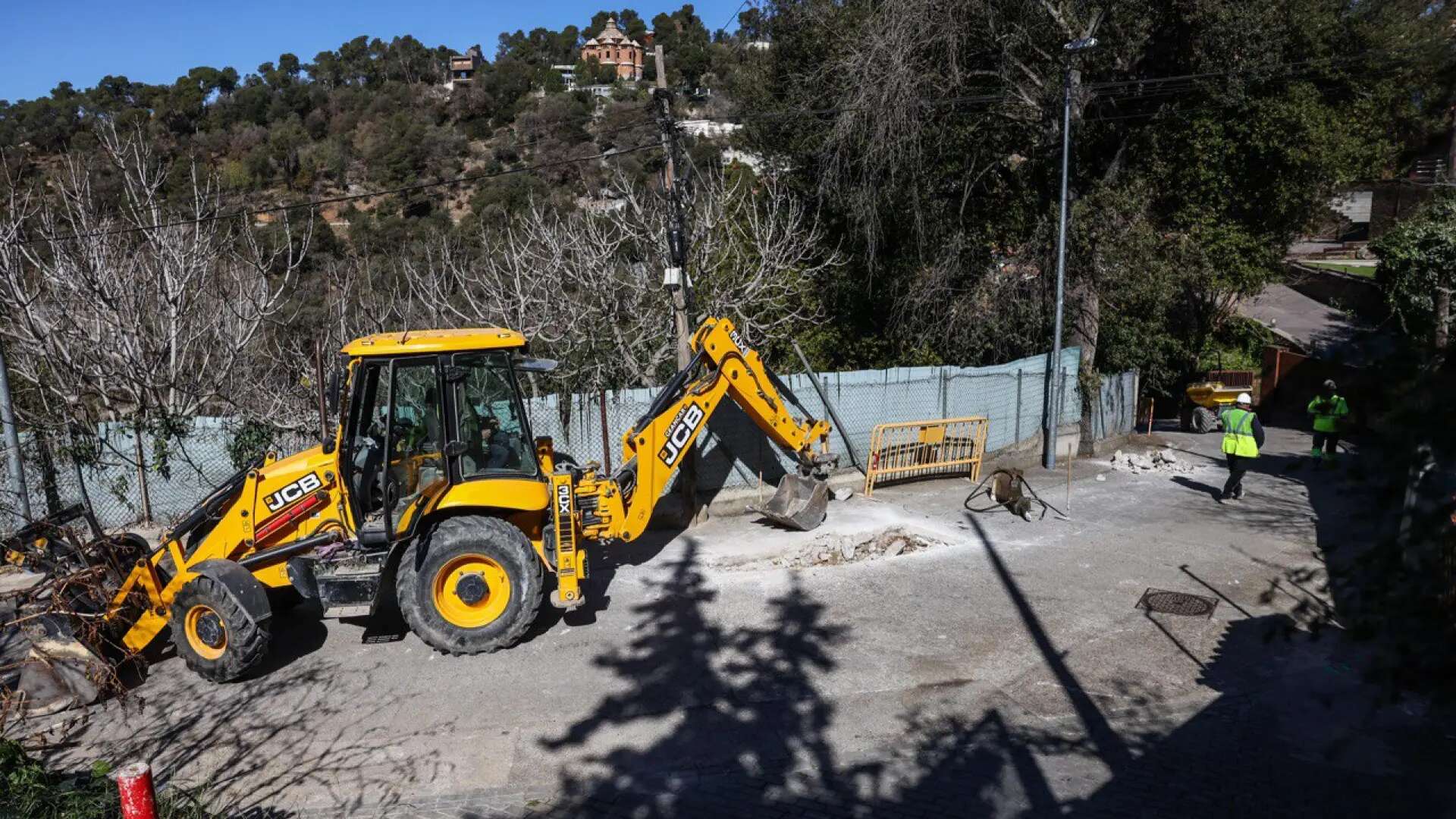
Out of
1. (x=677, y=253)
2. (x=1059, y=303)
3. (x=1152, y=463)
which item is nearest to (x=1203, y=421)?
(x=1152, y=463)

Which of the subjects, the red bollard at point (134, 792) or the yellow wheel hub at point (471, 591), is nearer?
the red bollard at point (134, 792)

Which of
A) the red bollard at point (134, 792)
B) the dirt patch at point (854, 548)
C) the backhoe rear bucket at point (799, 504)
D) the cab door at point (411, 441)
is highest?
the cab door at point (411, 441)

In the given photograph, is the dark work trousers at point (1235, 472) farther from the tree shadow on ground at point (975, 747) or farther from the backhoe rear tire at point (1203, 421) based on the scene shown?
the backhoe rear tire at point (1203, 421)

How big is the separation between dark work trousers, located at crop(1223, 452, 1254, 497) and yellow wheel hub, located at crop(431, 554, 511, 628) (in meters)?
10.1

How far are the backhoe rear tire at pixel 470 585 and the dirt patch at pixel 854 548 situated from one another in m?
3.34

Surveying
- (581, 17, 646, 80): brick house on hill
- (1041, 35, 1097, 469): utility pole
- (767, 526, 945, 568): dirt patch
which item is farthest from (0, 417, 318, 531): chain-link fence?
(581, 17, 646, 80): brick house on hill

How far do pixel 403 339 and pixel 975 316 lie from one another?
12252 millimetres

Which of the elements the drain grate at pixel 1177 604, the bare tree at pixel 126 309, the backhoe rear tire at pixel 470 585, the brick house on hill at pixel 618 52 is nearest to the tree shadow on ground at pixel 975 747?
the drain grate at pixel 1177 604

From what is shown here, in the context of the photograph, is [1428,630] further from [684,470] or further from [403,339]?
[684,470]

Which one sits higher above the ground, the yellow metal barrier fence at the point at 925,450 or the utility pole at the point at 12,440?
the utility pole at the point at 12,440

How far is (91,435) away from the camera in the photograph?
39.3 ft

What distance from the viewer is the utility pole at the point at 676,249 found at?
1157cm

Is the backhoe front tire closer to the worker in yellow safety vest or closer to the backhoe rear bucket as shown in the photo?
the backhoe rear bucket

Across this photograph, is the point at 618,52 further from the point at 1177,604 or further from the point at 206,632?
the point at 206,632
